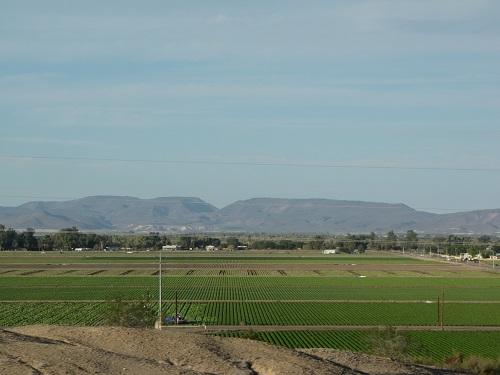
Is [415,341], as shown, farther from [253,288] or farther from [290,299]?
[253,288]

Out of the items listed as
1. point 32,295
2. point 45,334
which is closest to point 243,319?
point 32,295

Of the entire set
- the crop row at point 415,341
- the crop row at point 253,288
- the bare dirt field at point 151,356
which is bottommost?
the crop row at point 415,341

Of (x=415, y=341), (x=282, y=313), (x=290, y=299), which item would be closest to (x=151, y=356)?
(x=415, y=341)

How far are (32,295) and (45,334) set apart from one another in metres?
70.5

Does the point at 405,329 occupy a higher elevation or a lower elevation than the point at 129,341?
lower

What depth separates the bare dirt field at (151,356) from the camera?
64.6 ft

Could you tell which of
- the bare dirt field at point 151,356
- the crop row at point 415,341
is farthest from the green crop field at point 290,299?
the bare dirt field at point 151,356

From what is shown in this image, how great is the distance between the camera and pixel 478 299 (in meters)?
93.2

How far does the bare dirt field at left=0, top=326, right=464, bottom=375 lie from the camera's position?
19.7 m

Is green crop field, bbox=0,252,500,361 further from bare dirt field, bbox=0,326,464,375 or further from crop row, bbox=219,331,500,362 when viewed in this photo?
bare dirt field, bbox=0,326,464,375

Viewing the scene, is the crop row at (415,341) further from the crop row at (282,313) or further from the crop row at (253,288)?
the crop row at (253,288)

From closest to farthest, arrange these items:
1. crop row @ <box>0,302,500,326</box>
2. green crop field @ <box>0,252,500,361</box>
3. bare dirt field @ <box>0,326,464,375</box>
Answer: bare dirt field @ <box>0,326,464,375</box>, green crop field @ <box>0,252,500,361</box>, crop row @ <box>0,302,500,326</box>

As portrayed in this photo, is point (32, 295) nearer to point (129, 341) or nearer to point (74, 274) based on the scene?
point (74, 274)

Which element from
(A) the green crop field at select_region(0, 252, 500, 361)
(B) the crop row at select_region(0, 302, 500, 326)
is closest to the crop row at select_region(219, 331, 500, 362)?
(A) the green crop field at select_region(0, 252, 500, 361)
